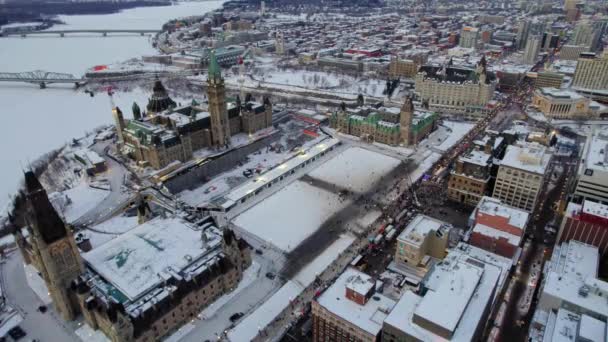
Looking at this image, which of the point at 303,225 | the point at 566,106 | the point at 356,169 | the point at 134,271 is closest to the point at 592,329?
the point at 303,225

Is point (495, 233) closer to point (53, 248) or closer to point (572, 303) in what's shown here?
point (572, 303)

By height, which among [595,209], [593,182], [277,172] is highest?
[593,182]

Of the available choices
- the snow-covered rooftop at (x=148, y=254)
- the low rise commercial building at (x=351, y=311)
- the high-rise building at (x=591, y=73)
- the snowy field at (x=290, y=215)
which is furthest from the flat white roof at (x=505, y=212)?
the high-rise building at (x=591, y=73)

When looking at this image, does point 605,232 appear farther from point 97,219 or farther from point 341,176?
point 97,219

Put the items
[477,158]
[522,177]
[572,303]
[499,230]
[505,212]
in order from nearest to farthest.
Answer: [572,303] → [499,230] → [505,212] → [522,177] → [477,158]

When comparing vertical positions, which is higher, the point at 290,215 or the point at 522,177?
the point at 522,177
